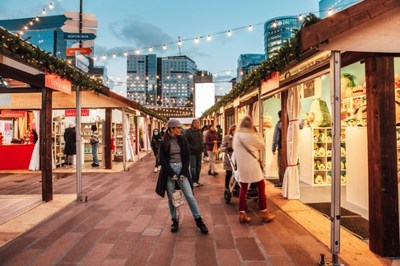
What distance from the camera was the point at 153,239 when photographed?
4.03m

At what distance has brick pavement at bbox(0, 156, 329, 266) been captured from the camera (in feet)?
11.1

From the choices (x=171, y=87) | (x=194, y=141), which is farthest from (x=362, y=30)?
(x=171, y=87)

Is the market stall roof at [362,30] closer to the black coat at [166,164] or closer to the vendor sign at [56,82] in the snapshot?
the black coat at [166,164]

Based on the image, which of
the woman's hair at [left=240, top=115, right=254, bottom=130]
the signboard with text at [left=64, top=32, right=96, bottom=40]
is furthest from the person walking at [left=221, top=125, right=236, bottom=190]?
the signboard with text at [left=64, top=32, right=96, bottom=40]

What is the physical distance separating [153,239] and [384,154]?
9.45 ft

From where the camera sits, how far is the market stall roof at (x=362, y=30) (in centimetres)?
318

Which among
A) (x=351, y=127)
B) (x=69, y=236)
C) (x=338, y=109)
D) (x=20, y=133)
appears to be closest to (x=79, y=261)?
(x=69, y=236)

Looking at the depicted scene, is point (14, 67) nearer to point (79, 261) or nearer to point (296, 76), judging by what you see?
point (79, 261)

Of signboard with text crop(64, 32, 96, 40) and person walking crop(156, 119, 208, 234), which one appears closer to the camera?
person walking crop(156, 119, 208, 234)

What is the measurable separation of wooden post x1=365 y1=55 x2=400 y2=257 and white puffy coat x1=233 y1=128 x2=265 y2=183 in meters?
1.59

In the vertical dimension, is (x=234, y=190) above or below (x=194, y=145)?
below

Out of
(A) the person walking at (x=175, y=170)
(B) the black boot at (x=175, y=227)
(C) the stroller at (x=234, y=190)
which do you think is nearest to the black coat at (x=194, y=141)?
(C) the stroller at (x=234, y=190)

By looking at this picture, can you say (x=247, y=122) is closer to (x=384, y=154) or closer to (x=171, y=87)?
(x=384, y=154)

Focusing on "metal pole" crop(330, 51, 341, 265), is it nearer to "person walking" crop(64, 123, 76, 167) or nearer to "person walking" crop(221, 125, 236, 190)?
"person walking" crop(221, 125, 236, 190)
